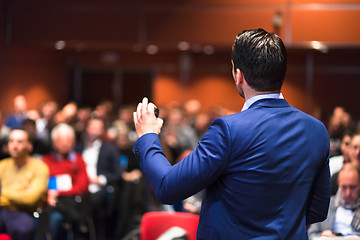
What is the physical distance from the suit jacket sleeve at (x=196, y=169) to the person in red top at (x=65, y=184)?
373cm

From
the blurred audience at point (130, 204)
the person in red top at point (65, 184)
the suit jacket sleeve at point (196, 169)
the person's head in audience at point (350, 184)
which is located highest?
the suit jacket sleeve at point (196, 169)

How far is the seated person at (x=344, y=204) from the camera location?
3176 millimetres

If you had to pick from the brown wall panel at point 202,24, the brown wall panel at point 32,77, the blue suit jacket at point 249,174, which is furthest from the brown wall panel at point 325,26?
the blue suit jacket at point 249,174

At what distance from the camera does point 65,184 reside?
17.7 feet

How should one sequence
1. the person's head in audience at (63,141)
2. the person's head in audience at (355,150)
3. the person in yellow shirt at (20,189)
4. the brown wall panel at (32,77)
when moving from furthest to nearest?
the brown wall panel at (32,77) → the person's head in audience at (63,141) → the person in yellow shirt at (20,189) → the person's head in audience at (355,150)

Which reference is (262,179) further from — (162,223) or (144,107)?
(162,223)

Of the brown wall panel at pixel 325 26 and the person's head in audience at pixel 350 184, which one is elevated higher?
the brown wall panel at pixel 325 26

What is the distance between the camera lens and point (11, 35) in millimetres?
10445

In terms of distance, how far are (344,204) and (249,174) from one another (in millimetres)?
2024

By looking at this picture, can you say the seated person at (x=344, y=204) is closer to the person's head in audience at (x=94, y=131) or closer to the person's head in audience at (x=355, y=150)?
the person's head in audience at (x=355, y=150)

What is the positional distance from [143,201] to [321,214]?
4.59m

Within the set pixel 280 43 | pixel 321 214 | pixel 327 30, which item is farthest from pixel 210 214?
pixel 327 30

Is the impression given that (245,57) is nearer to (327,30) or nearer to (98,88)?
(327,30)

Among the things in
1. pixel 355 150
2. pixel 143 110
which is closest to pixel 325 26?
pixel 355 150
